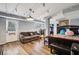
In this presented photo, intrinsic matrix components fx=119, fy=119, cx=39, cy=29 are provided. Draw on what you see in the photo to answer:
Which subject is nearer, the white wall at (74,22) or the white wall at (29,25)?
the white wall at (74,22)

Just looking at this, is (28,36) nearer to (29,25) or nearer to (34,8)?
(29,25)

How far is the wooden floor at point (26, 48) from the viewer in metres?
2.86

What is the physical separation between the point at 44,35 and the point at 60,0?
0.93m

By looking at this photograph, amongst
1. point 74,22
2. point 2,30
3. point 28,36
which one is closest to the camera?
point 74,22

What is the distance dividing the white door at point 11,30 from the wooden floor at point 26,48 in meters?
0.12

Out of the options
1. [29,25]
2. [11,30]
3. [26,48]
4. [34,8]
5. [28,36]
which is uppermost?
[34,8]

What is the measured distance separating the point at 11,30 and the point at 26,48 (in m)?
0.57

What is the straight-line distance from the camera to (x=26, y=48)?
2889 millimetres

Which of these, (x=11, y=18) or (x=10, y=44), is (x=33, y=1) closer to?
(x=11, y=18)

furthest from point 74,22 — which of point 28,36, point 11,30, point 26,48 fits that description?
point 11,30

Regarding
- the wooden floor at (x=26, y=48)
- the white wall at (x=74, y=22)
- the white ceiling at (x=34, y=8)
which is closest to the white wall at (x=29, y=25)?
the white ceiling at (x=34, y=8)

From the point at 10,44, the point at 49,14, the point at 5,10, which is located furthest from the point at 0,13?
the point at 49,14

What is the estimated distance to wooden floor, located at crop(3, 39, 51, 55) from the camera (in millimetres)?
2855

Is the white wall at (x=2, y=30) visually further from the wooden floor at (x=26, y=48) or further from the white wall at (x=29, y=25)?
the white wall at (x=29, y=25)
